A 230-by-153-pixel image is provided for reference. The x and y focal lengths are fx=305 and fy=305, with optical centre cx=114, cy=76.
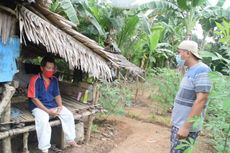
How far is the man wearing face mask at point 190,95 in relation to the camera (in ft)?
10.6

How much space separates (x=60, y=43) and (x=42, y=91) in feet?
2.83

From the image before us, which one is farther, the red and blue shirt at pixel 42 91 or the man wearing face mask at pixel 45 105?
the red and blue shirt at pixel 42 91

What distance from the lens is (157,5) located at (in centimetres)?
964

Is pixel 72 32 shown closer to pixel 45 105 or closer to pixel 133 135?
pixel 45 105

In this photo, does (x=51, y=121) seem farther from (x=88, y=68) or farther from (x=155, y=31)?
(x=155, y=31)

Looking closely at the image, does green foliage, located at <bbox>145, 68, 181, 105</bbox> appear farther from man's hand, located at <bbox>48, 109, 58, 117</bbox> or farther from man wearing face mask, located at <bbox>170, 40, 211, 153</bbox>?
man wearing face mask, located at <bbox>170, 40, 211, 153</bbox>

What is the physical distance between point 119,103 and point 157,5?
149 inches

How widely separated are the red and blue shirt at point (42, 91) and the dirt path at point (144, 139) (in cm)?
168

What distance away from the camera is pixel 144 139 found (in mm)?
6801

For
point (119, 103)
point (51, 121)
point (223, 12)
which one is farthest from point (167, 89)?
point (51, 121)

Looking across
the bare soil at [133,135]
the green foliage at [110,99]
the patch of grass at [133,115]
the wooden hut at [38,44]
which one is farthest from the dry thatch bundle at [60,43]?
the patch of grass at [133,115]

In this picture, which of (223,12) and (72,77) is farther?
(223,12)

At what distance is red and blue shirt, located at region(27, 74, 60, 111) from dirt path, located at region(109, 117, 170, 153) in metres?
1.68

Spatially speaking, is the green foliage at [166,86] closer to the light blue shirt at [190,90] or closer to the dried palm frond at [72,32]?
the dried palm frond at [72,32]
